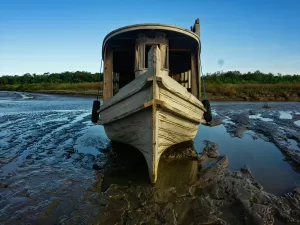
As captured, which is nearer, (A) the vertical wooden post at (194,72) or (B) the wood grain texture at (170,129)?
(B) the wood grain texture at (170,129)

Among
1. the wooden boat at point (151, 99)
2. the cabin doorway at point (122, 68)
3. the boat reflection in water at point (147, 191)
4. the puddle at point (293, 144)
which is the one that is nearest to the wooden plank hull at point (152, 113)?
the wooden boat at point (151, 99)

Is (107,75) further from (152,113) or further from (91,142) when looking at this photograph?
(152,113)

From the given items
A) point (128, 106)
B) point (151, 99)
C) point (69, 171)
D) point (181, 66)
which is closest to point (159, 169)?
point (128, 106)

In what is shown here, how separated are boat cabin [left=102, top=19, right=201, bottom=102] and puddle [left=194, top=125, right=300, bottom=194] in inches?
81.2

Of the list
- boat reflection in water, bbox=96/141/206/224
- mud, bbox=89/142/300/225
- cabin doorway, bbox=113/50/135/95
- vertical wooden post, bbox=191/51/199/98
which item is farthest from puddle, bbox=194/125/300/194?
cabin doorway, bbox=113/50/135/95

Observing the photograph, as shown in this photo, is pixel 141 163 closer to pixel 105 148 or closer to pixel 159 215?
pixel 105 148

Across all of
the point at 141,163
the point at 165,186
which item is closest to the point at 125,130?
the point at 141,163

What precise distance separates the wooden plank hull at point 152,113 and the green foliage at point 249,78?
38458 millimetres

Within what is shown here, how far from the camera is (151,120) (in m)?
4.69

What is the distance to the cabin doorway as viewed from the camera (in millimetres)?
9482

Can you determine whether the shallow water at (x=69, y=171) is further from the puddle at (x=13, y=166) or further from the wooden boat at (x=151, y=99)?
the wooden boat at (x=151, y=99)

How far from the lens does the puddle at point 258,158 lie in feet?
15.8

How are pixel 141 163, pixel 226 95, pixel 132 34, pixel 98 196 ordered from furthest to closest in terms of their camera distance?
pixel 226 95 → pixel 132 34 → pixel 141 163 → pixel 98 196

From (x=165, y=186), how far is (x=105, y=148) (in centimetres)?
350
